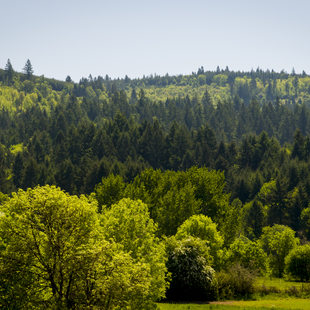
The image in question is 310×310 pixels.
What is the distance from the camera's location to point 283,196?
126 m

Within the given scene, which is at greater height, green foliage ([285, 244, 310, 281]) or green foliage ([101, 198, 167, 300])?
green foliage ([101, 198, 167, 300])

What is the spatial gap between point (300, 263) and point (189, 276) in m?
22.9

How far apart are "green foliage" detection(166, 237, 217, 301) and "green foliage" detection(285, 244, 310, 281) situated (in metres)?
19.1

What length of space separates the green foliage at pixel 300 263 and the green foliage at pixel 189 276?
19116mm

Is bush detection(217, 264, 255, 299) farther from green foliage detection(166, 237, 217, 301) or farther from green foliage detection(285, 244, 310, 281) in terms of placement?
green foliage detection(285, 244, 310, 281)

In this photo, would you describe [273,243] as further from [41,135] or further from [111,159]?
[41,135]

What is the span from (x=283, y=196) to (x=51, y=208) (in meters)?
109

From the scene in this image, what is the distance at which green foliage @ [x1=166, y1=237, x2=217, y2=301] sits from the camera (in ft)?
165

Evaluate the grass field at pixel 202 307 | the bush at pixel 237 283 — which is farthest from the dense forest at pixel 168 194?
the grass field at pixel 202 307

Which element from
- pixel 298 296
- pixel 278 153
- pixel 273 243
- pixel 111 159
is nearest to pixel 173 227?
pixel 273 243

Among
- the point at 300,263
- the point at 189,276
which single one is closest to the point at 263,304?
the point at 189,276

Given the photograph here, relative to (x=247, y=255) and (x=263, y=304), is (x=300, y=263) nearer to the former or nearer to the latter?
(x=247, y=255)

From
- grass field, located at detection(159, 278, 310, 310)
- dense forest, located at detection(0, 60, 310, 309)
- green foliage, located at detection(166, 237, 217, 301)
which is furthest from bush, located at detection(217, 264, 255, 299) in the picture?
green foliage, located at detection(166, 237, 217, 301)

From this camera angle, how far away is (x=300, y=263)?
210 ft
